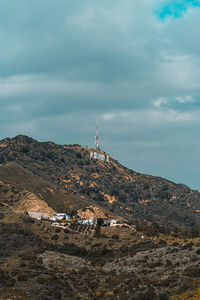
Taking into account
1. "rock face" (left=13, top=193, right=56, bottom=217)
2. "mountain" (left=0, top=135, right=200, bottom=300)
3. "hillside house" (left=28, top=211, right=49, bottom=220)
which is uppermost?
"rock face" (left=13, top=193, right=56, bottom=217)

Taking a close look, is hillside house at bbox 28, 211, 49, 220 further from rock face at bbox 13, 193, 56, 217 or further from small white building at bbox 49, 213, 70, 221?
small white building at bbox 49, 213, 70, 221

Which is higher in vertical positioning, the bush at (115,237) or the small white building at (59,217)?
the small white building at (59,217)

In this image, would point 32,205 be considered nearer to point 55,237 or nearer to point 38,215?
point 38,215

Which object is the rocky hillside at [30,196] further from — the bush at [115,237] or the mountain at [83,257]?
the bush at [115,237]

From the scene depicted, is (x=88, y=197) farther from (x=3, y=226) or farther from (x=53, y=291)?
(x=53, y=291)

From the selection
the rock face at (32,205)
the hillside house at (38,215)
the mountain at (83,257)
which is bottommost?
the mountain at (83,257)

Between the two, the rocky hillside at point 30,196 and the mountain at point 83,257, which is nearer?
the mountain at point 83,257

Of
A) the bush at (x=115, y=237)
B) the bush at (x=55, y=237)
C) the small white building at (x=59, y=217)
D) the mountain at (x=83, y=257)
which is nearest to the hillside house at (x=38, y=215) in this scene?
the mountain at (x=83, y=257)

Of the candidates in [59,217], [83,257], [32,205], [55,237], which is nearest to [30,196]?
[32,205]

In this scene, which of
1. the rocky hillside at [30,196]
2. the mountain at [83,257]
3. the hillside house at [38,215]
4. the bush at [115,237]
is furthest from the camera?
the rocky hillside at [30,196]

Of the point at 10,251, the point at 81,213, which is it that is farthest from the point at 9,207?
the point at 10,251

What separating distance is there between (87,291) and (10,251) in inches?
1208

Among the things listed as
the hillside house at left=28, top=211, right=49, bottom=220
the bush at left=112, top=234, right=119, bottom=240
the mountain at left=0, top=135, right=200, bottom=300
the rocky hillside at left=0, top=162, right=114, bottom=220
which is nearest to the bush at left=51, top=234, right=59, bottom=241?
the mountain at left=0, top=135, right=200, bottom=300

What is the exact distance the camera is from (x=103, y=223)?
12512cm
